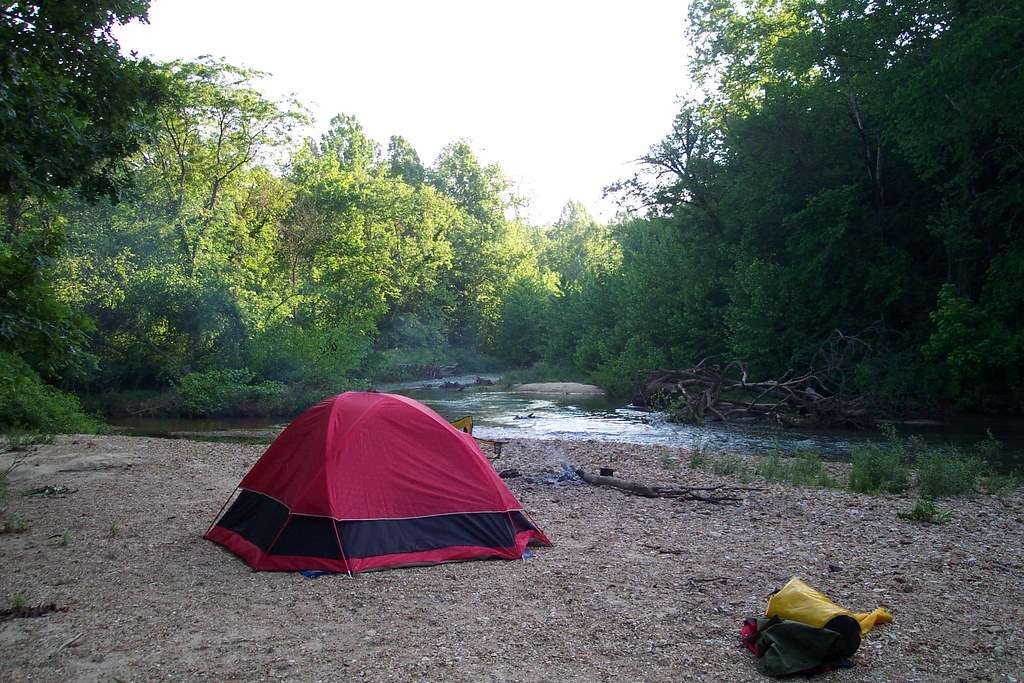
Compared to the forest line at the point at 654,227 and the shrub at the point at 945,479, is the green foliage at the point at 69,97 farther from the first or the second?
the shrub at the point at 945,479

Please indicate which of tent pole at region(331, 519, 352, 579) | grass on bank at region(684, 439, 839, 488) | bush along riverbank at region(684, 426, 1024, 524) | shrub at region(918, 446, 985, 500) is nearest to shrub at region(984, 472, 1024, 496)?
bush along riverbank at region(684, 426, 1024, 524)

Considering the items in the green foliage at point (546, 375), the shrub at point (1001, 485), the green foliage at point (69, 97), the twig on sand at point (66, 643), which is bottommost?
the green foliage at point (546, 375)

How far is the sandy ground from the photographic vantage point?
17.4ft

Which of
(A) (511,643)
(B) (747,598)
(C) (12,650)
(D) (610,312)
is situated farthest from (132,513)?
(D) (610,312)

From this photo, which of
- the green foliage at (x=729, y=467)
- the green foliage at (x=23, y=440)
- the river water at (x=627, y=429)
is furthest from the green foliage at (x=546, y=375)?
the green foliage at (x=729, y=467)

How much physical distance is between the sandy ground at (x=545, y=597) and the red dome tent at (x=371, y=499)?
0.23 m

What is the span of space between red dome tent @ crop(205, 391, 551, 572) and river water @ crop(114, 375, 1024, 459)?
35.1ft

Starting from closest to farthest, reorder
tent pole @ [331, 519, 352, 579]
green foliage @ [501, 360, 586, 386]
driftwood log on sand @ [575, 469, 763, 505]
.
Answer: tent pole @ [331, 519, 352, 579]
driftwood log on sand @ [575, 469, 763, 505]
green foliage @ [501, 360, 586, 386]

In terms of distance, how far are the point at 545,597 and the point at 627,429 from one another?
1547 centimetres

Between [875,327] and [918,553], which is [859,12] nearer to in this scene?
[875,327]

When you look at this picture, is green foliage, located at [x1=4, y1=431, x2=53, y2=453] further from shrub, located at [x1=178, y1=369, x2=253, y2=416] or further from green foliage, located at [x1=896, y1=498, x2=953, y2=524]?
green foliage, located at [x1=896, y1=498, x2=953, y2=524]

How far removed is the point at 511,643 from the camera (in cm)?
573

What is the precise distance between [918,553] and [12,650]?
7.78 m

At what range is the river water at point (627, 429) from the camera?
62.8 ft
